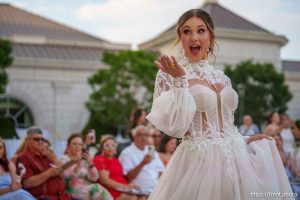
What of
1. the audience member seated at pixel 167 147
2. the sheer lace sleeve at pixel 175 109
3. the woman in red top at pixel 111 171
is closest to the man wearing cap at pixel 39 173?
the woman in red top at pixel 111 171

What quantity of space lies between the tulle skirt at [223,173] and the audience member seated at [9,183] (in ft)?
8.53

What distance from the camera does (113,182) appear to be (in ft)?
23.0

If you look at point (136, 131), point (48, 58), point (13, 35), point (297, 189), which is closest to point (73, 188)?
point (136, 131)

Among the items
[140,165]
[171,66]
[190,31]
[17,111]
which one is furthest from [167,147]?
[17,111]

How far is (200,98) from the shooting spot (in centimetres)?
331

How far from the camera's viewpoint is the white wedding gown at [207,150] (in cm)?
314

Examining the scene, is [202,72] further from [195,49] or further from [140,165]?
[140,165]

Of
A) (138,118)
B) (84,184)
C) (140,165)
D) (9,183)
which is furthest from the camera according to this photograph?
(138,118)

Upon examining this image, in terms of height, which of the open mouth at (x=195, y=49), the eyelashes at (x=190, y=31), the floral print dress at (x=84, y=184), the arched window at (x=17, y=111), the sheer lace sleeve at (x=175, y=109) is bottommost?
the arched window at (x=17, y=111)

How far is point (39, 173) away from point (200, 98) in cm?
338

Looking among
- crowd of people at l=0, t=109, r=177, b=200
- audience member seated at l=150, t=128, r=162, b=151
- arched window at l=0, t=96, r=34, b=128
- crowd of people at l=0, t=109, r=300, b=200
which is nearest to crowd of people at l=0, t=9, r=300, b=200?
crowd of people at l=0, t=109, r=300, b=200

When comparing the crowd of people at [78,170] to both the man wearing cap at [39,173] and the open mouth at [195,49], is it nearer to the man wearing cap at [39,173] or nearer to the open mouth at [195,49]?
the man wearing cap at [39,173]

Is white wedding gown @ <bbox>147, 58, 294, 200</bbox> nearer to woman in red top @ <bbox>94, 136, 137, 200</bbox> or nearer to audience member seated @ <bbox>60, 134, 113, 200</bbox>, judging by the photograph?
audience member seated @ <bbox>60, 134, 113, 200</bbox>

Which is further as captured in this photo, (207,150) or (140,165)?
(140,165)
